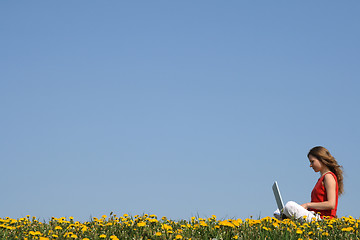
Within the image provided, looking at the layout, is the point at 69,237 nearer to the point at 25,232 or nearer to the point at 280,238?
the point at 25,232

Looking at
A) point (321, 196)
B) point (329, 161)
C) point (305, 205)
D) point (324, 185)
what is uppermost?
point (329, 161)

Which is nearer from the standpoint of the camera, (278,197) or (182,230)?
(182,230)

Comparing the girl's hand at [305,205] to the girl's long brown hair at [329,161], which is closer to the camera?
the girl's hand at [305,205]

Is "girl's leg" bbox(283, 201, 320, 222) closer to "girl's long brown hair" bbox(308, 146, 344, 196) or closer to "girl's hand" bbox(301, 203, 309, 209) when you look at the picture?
"girl's hand" bbox(301, 203, 309, 209)

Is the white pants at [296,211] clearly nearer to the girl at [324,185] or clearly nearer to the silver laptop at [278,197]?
the girl at [324,185]

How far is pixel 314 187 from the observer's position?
930 centimetres

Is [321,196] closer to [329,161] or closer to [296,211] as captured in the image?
[329,161]

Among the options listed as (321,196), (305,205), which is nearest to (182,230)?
(305,205)

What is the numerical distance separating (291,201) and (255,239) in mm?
2501

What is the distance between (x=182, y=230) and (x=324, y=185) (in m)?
3.78

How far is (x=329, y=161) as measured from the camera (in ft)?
30.0

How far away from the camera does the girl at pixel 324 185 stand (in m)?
8.75

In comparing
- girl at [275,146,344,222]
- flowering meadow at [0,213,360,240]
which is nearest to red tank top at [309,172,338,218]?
A: girl at [275,146,344,222]

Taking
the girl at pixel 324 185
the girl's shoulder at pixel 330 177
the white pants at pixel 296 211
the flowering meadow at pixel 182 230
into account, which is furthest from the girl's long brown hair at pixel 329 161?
the flowering meadow at pixel 182 230
